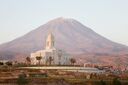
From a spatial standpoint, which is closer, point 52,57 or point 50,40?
point 52,57

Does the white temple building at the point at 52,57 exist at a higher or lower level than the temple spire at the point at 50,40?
lower

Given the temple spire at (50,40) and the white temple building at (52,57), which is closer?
the white temple building at (52,57)

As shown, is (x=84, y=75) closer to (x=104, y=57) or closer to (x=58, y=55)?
(x=58, y=55)

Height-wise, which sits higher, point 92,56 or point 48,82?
point 92,56

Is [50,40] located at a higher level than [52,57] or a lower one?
higher

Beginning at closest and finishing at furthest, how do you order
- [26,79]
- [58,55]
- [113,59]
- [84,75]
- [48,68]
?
[26,79]
[84,75]
[48,68]
[58,55]
[113,59]

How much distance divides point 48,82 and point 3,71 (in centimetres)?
1437

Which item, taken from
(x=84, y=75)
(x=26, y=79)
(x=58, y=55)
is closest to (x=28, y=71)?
(x=84, y=75)

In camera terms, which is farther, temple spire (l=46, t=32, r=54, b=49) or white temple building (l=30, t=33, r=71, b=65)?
temple spire (l=46, t=32, r=54, b=49)

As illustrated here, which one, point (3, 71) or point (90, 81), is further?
point (3, 71)

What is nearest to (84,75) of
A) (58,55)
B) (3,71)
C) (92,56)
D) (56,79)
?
(56,79)

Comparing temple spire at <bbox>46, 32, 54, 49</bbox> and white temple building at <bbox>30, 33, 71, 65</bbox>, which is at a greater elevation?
temple spire at <bbox>46, 32, 54, 49</bbox>

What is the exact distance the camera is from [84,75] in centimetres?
7356

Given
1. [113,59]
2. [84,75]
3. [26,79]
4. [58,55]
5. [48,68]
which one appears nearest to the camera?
[26,79]
